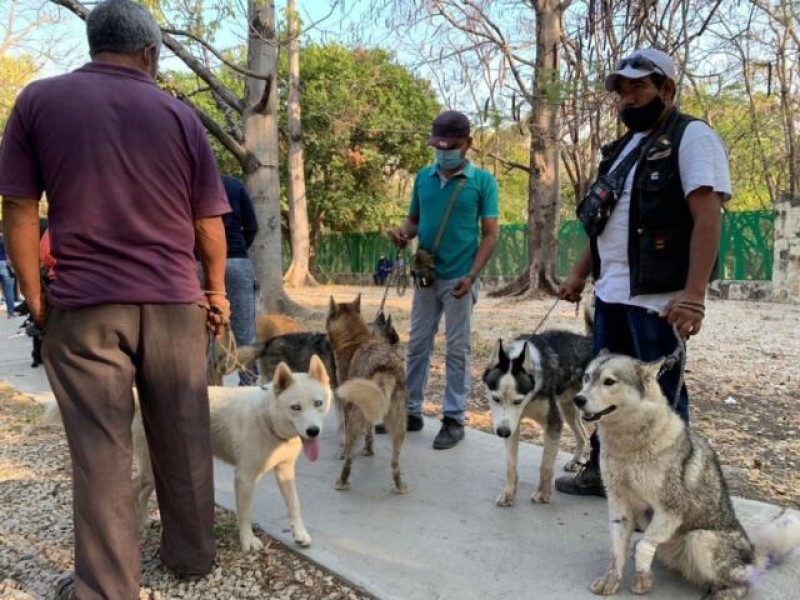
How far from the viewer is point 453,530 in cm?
335

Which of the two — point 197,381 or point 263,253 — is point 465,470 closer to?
point 197,381

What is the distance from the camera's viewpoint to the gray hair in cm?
244

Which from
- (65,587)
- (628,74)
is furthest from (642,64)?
(65,587)

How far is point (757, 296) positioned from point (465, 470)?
47.8 ft

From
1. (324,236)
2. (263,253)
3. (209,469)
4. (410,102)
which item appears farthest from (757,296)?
(324,236)

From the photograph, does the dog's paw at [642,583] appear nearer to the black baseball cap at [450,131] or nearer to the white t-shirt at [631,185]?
the white t-shirt at [631,185]

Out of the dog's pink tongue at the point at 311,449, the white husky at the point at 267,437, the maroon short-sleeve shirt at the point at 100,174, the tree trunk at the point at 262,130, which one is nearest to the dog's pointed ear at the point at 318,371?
the white husky at the point at 267,437

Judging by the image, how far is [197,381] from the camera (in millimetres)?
2670

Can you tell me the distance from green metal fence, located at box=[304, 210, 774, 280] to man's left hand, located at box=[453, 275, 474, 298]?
1392cm

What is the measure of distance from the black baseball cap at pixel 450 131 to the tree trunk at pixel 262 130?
16.5 feet

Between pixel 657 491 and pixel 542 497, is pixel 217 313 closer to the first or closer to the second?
pixel 657 491

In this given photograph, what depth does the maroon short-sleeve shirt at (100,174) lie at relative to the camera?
2.33 meters

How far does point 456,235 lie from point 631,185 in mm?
1794

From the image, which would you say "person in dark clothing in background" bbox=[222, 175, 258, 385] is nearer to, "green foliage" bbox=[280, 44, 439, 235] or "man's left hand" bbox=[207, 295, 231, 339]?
"man's left hand" bbox=[207, 295, 231, 339]
